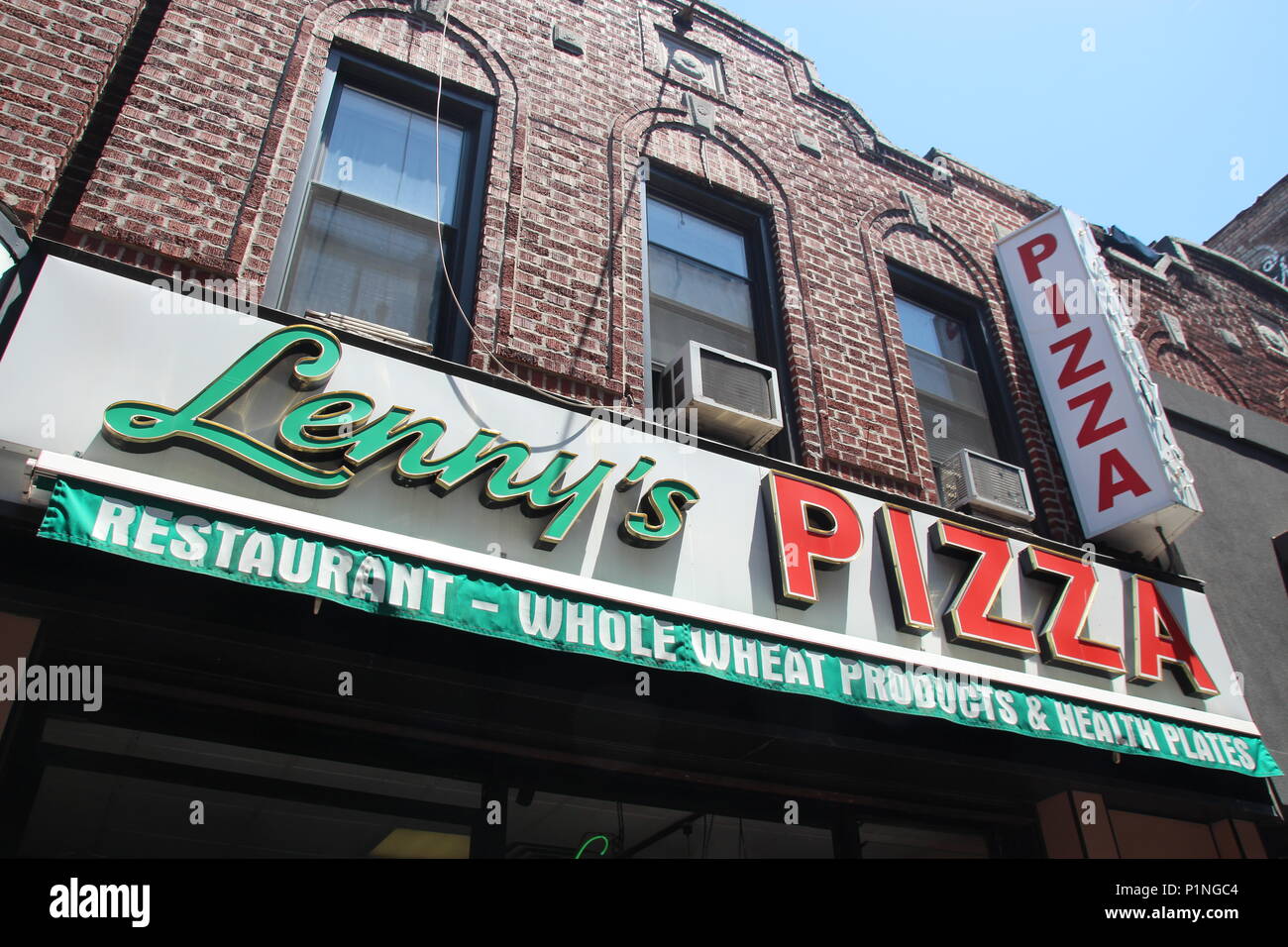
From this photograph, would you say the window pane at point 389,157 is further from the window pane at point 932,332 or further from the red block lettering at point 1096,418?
the red block lettering at point 1096,418

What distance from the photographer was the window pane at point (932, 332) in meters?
8.55

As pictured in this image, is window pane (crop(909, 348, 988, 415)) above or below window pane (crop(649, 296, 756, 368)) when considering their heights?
above

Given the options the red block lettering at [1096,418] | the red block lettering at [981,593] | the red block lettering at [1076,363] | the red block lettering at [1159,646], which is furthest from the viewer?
the red block lettering at [1076,363]

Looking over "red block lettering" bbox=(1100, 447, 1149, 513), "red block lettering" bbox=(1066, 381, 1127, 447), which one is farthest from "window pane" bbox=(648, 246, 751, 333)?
"red block lettering" bbox=(1100, 447, 1149, 513)

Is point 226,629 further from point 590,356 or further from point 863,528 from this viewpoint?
point 863,528

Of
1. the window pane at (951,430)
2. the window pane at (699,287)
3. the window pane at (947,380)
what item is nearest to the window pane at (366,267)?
the window pane at (699,287)

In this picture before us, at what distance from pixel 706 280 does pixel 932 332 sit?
257 cm

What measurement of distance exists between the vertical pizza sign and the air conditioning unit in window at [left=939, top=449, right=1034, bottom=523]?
77 cm

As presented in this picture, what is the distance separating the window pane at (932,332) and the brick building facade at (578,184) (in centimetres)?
17

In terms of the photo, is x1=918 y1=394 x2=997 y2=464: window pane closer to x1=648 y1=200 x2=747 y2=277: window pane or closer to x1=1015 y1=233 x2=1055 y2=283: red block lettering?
x1=1015 y1=233 x2=1055 y2=283: red block lettering

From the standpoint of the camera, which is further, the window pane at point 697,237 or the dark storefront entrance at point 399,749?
the window pane at point 697,237

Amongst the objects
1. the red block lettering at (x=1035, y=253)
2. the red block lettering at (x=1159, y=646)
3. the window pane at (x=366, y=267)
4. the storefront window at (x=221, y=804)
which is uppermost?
the red block lettering at (x=1035, y=253)

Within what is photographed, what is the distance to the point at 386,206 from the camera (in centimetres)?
625

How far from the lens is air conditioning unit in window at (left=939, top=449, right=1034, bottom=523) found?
23.0 ft
